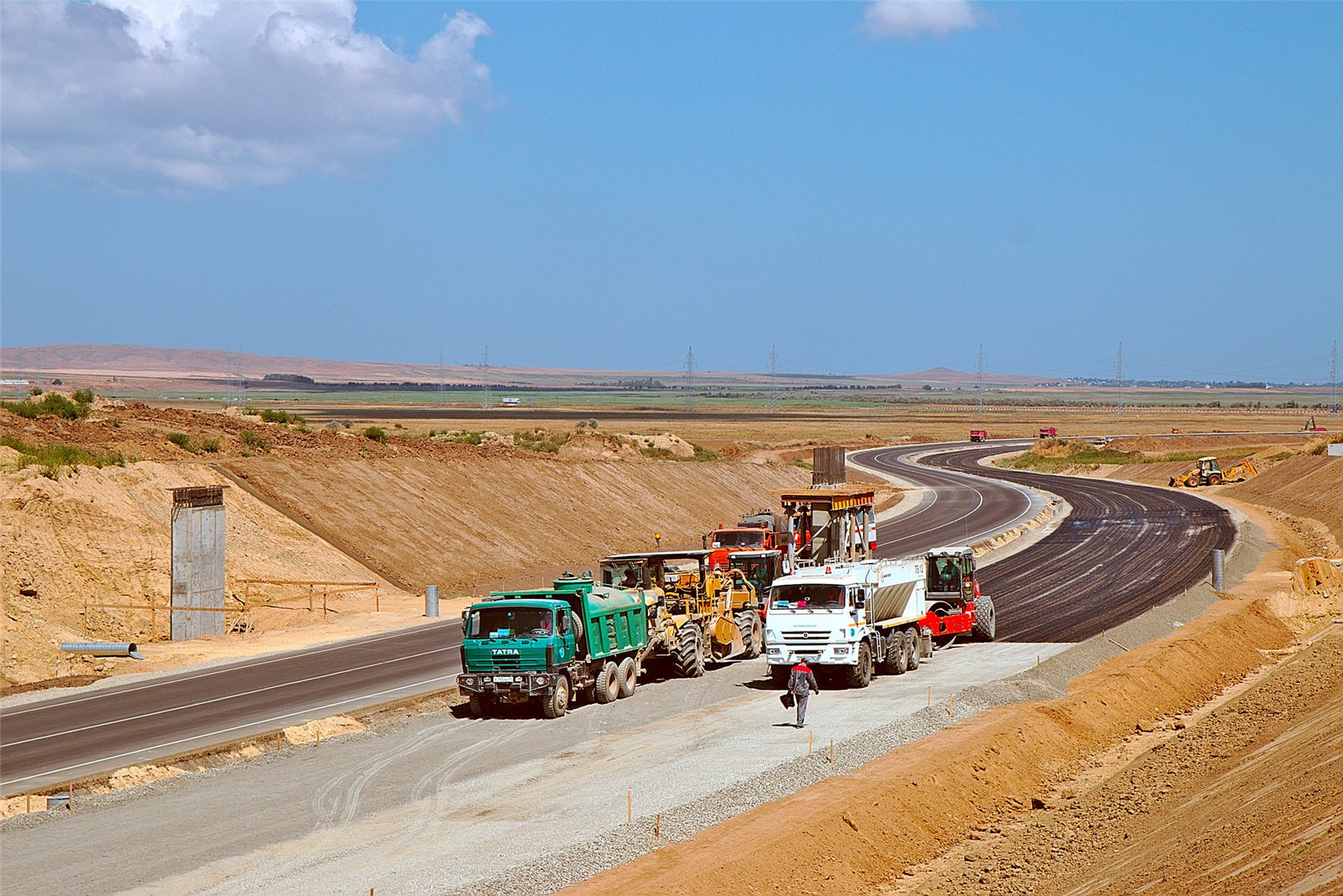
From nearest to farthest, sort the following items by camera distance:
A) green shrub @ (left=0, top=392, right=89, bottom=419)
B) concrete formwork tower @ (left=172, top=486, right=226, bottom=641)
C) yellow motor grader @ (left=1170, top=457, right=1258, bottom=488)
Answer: concrete formwork tower @ (left=172, top=486, right=226, bottom=641)
green shrub @ (left=0, top=392, right=89, bottom=419)
yellow motor grader @ (left=1170, top=457, right=1258, bottom=488)

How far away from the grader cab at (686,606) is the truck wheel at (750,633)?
3 centimetres

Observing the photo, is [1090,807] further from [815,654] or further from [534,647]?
[534,647]

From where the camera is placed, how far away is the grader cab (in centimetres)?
3672

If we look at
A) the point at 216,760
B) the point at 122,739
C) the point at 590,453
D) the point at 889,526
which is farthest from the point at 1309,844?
the point at 590,453

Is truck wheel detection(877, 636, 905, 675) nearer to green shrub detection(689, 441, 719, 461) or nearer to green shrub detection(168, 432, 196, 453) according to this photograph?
green shrub detection(168, 432, 196, 453)

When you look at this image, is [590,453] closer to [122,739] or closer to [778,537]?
[778,537]

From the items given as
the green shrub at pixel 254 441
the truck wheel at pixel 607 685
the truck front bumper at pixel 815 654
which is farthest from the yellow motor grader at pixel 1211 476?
the truck wheel at pixel 607 685

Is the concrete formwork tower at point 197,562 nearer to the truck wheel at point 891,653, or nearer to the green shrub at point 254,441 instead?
the green shrub at point 254,441

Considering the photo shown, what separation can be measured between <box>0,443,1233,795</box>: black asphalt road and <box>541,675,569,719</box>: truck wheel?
535 centimetres

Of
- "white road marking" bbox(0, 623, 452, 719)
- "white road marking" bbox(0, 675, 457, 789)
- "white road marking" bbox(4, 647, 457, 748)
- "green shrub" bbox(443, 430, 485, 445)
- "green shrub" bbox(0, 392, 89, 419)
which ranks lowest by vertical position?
"white road marking" bbox(0, 623, 452, 719)

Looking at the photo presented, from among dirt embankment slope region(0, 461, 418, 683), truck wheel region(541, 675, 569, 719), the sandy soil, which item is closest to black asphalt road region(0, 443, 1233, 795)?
dirt embankment slope region(0, 461, 418, 683)

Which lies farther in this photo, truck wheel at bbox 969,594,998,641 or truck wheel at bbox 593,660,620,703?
truck wheel at bbox 969,594,998,641

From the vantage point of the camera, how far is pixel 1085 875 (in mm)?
21547

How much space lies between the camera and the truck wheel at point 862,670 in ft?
114
